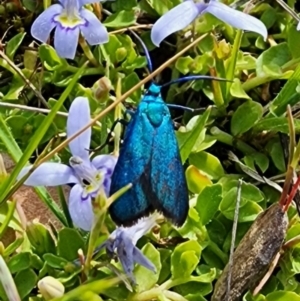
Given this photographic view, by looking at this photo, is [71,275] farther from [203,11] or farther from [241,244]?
[203,11]

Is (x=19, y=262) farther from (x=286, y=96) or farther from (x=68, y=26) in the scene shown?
(x=286, y=96)

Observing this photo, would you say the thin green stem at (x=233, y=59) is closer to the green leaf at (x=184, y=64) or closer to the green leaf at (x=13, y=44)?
the green leaf at (x=184, y=64)

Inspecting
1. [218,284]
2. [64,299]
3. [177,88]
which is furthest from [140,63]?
[64,299]

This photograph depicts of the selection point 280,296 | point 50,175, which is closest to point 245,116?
point 280,296

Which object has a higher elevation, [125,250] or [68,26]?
[68,26]

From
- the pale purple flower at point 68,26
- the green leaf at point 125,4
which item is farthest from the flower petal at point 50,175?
the green leaf at point 125,4

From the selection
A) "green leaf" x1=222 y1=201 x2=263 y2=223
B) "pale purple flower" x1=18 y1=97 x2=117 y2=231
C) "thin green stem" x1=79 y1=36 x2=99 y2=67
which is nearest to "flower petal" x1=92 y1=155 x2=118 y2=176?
"pale purple flower" x1=18 y1=97 x2=117 y2=231
